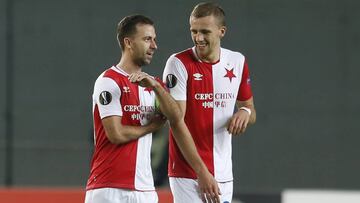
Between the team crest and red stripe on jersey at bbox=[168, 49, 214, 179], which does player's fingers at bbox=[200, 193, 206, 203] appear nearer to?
red stripe on jersey at bbox=[168, 49, 214, 179]

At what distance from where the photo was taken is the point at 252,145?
10492 millimetres

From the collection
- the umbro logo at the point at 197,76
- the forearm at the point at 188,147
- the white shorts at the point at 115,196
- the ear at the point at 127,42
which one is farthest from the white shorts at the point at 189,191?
the ear at the point at 127,42

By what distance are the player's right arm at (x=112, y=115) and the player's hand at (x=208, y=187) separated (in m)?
0.36

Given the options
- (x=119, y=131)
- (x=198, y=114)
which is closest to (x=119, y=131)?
(x=119, y=131)

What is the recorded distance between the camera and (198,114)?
477 cm

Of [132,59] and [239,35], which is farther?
[239,35]

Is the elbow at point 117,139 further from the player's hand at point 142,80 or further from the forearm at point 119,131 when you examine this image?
the player's hand at point 142,80

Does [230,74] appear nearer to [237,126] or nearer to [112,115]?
[237,126]

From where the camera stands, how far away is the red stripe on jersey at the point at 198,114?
4766mm
